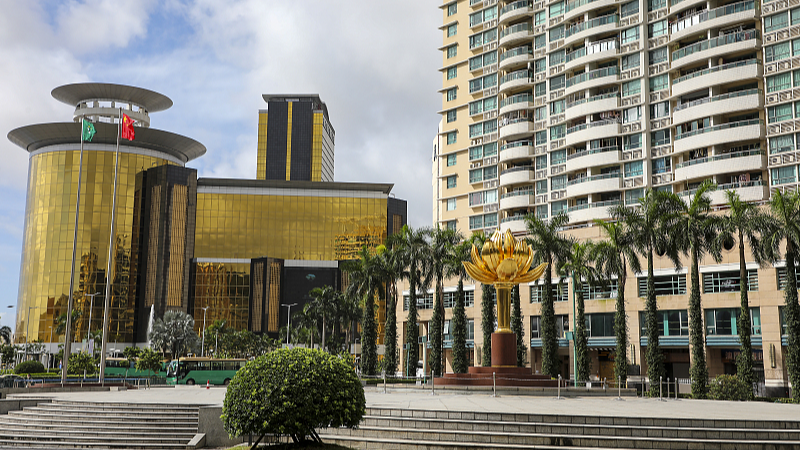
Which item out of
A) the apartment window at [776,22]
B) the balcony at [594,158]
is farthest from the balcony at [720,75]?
the balcony at [594,158]

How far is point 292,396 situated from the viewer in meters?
16.9

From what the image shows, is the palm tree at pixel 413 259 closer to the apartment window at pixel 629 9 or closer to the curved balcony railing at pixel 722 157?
the curved balcony railing at pixel 722 157

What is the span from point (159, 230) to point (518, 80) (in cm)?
7070

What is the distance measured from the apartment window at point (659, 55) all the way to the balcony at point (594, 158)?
9403mm

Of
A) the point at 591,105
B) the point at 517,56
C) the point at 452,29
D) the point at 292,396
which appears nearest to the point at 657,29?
the point at 591,105

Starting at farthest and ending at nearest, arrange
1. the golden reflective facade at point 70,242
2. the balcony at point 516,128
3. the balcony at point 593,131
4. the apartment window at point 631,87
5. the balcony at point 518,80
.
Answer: the golden reflective facade at point 70,242
the balcony at point 518,80
the balcony at point 516,128
the balcony at point 593,131
the apartment window at point 631,87

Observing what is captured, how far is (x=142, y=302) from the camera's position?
392 ft

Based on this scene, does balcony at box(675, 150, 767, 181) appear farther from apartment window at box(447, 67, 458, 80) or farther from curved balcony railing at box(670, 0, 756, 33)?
apartment window at box(447, 67, 458, 80)

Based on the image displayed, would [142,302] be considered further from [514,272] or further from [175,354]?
Result: [514,272]

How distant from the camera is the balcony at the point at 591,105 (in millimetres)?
72562

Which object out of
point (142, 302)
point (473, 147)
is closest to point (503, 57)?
point (473, 147)

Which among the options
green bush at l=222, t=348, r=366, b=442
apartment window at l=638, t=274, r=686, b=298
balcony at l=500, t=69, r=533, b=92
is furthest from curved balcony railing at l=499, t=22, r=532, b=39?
green bush at l=222, t=348, r=366, b=442

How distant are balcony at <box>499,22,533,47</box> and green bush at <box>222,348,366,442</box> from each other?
7130cm

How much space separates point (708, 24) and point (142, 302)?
96237 mm
